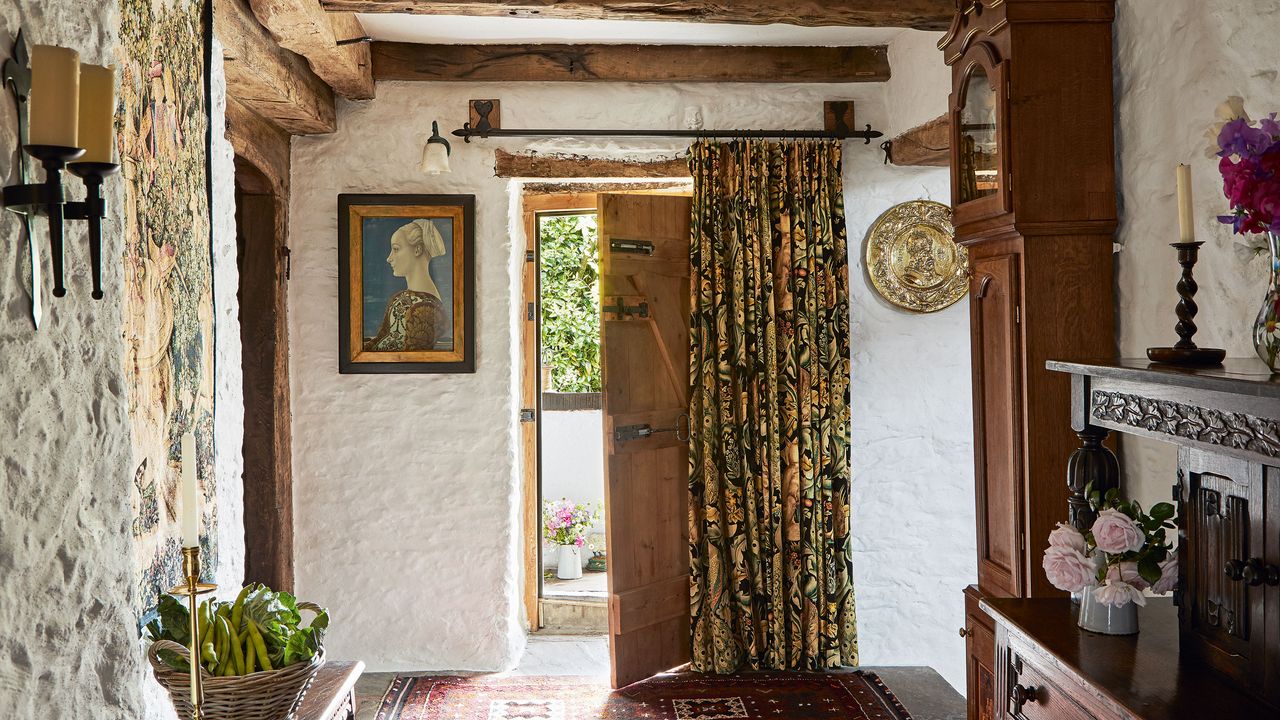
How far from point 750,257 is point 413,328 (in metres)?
1.47

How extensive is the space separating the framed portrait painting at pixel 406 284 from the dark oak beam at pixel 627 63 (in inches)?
21.2

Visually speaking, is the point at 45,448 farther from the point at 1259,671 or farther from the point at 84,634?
the point at 1259,671

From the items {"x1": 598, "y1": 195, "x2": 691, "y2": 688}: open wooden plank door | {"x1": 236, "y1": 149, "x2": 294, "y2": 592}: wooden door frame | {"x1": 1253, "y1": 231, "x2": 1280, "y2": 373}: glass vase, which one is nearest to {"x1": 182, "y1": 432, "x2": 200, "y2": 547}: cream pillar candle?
{"x1": 1253, "y1": 231, "x2": 1280, "y2": 373}: glass vase

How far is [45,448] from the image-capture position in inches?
53.1

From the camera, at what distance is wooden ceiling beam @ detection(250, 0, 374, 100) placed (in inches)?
119

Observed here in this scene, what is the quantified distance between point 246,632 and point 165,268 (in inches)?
35.4

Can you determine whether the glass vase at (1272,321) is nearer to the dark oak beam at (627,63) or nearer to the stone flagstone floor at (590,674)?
the stone flagstone floor at (590,674)

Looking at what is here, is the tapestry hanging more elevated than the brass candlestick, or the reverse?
the tapestry hanging

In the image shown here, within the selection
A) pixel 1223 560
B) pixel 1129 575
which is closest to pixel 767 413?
pixel 1129 575

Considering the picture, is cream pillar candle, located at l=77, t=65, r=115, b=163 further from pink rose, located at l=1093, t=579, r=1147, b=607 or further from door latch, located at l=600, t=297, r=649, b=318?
door latch, located at l=600, t=297, r=649, b=318

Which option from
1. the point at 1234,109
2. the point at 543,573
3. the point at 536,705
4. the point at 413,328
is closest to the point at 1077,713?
the point at 1234,109

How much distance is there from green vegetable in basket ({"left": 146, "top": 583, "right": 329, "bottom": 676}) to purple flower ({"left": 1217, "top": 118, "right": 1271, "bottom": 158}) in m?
1.65

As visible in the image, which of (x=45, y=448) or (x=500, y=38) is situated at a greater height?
(x=500, y=38)

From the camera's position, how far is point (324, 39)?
10.9 ft
